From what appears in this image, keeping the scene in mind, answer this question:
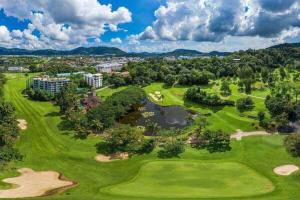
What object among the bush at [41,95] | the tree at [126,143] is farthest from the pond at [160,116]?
the bush at [41,95]

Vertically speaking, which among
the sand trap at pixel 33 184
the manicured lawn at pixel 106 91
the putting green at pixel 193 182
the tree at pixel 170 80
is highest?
the tree at pixel 170 80

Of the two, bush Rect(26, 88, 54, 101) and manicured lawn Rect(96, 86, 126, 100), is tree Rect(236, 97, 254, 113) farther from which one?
bush Rect(26, 88, 54, 101)

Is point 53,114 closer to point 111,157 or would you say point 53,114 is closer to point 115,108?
point 115,108

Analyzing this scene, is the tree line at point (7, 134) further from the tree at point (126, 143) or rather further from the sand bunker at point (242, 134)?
the sand bunker at point (242, 134)

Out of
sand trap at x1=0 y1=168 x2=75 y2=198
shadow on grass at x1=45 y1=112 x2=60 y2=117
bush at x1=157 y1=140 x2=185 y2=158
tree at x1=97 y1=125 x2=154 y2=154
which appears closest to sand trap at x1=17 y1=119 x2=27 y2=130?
shadow on grass at x1=45 y1=112 x2=60 y2=117

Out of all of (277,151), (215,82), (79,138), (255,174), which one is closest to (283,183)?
(255,174)

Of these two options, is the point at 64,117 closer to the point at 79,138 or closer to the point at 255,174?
the point at 79,138

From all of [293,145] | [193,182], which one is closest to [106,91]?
[293,145]
